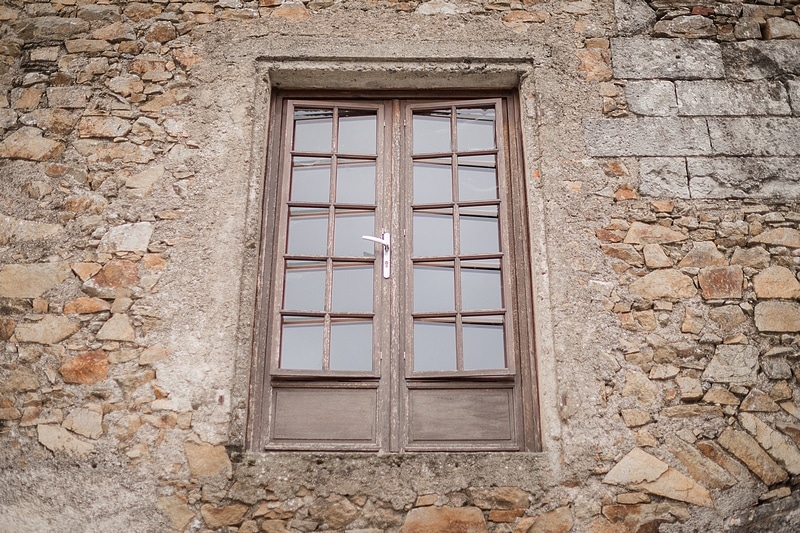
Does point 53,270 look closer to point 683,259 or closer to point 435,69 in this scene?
point 435,69

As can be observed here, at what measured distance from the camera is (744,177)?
3555mm

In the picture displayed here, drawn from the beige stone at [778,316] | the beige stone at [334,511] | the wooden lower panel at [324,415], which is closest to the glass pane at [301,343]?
the wooden lower panel at [324,415]

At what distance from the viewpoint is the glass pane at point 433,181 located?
12.1ft

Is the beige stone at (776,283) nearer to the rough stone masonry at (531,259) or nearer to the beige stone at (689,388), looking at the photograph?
the rough stone masonry at (531,259)

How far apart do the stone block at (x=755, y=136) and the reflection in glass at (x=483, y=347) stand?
1378mm

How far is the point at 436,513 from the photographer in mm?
2986

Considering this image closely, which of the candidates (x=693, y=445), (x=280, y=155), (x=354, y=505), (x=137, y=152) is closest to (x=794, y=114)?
(x=693, y=445)

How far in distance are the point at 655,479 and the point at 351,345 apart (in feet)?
4.52

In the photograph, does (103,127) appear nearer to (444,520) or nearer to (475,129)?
(475,129)

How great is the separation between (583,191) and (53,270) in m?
2.41

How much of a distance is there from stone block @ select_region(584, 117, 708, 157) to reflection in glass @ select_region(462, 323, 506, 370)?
0.97 metres

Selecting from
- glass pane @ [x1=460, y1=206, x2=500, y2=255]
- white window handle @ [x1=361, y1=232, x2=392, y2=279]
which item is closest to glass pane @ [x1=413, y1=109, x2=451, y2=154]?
glass pane @ [x1=460, y1=206, x2=500, y2=255]

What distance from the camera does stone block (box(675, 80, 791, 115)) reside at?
3680 mm

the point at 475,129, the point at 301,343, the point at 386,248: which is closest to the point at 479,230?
the point at 386,248
